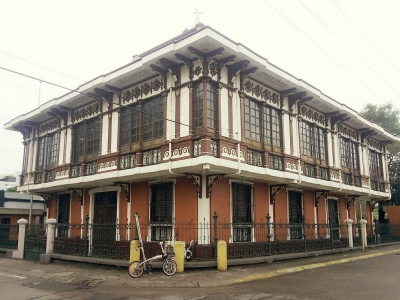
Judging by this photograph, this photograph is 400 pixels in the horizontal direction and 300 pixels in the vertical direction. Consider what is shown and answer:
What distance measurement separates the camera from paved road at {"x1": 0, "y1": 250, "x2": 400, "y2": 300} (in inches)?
323

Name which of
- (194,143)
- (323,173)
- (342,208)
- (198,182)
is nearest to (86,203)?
(198,182)

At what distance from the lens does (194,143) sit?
1221 cm

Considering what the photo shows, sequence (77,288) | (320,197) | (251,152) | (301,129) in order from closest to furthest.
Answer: (77,288)
(251,152)
(301,129)
(320,197)

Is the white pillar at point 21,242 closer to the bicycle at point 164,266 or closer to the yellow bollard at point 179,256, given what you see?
the bicycle at point 164,266

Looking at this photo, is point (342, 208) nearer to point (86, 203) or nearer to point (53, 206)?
point (86, 203)

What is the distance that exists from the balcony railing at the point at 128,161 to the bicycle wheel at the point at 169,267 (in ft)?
15.7

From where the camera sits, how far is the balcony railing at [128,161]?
14445 millimetres

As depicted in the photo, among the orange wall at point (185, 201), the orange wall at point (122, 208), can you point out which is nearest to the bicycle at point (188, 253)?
the orange wall at point (185, 201)

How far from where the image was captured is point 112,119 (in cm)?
1633

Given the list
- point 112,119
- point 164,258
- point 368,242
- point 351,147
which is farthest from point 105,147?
point 368,242

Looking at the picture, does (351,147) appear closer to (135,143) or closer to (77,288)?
(135,143)

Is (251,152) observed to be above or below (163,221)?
above

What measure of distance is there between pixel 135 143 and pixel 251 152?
15.6ft

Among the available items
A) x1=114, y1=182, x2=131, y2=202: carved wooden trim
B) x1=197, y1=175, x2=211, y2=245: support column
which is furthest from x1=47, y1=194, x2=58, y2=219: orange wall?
x1=197, y1=175, x2=211, y2=245: support column
